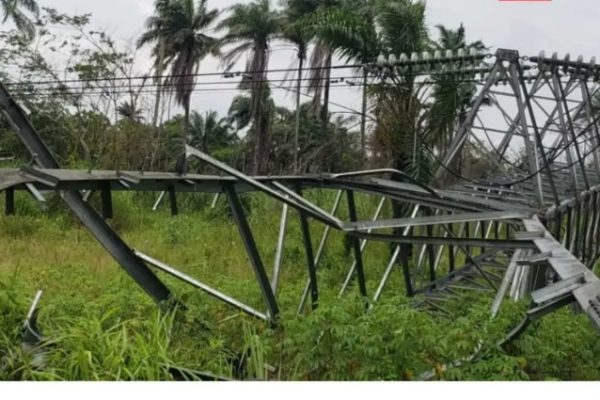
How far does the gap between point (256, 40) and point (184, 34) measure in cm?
400

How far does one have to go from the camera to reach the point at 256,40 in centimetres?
2716

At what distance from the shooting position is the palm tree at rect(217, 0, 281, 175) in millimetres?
26641

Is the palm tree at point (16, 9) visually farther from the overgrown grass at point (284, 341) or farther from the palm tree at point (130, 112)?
the overgrown grass at point (284, 341)

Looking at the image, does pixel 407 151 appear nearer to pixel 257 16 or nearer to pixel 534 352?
pixel 534 352

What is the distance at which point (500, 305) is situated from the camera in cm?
464

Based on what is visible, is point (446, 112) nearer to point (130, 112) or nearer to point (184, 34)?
point (130, 112)

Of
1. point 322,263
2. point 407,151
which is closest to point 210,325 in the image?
point 322,263

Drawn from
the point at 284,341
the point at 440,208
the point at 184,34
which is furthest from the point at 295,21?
the point at 284,341

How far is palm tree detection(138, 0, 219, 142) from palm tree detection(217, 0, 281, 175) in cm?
212

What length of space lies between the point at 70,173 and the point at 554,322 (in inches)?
134

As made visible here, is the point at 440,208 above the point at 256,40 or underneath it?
underneath

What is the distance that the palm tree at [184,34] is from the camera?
29.9 m

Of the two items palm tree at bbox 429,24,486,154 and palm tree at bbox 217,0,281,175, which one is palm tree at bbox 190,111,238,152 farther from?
palm tree at bbox 429,24,486,154

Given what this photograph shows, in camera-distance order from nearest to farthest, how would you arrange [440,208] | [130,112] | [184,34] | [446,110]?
[440,208] < [446,110] < [130,112] < [184,34]
